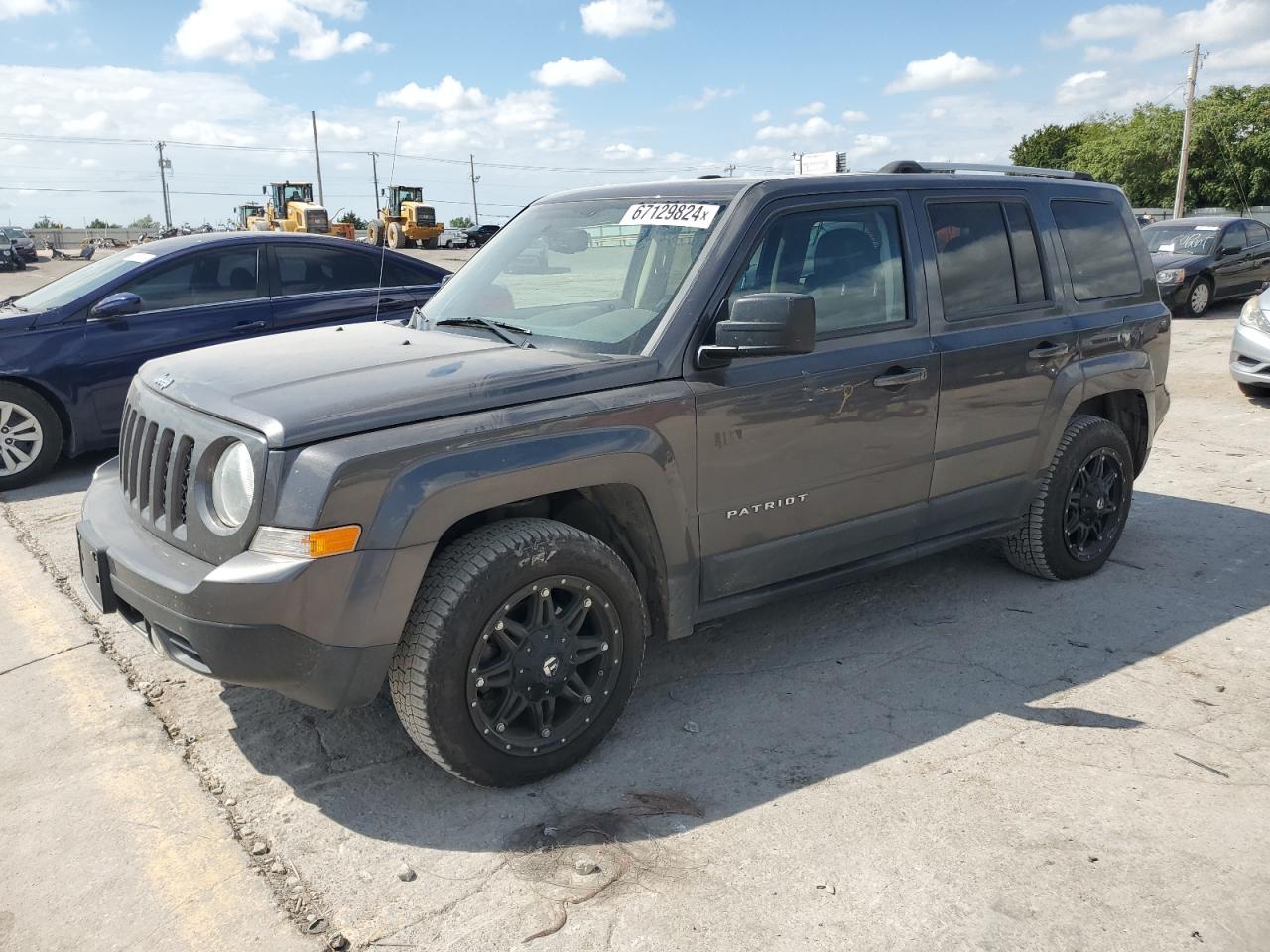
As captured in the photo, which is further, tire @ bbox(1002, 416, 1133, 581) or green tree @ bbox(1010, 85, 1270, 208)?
green tree @ bbox(1010, 85, 1270, 208)

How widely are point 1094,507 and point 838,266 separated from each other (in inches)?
82.2

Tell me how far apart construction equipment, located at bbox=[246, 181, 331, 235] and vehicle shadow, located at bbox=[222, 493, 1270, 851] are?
37.5 m

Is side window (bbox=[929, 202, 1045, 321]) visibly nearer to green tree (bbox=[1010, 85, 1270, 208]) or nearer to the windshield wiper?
the windshield wiper

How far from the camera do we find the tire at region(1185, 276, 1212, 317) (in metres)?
15.7

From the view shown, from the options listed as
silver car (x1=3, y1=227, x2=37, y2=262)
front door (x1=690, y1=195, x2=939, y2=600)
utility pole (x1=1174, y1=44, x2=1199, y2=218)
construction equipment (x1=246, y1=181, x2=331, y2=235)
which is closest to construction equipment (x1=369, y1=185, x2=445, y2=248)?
construction equipment (x1=246, y1=181, x2=331, y2=235)

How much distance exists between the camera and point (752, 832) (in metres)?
3.06

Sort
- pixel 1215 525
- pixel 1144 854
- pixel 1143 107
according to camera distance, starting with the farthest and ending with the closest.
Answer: pixel 1143 107 < pixel 1215 525 < pixel 1144 854

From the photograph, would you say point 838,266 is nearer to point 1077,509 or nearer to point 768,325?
point 768,325

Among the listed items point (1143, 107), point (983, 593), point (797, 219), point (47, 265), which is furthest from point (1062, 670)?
point (1143, 107)

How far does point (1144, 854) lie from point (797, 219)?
2404 millimetres

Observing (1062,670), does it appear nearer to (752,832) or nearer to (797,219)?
(752,832)

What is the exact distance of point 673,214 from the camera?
12.7ft

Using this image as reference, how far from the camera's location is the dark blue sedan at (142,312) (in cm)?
704

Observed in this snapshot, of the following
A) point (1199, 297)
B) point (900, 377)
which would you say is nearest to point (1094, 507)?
point (900, 377)
